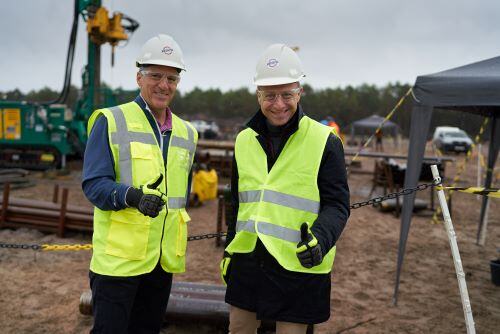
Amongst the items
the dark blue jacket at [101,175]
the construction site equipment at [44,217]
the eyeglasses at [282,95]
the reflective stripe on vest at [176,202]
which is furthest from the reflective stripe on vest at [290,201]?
the construction site equipment at [44,217]

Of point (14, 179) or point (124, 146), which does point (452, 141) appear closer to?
point (14, 179)

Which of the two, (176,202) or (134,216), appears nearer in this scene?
(134,216)

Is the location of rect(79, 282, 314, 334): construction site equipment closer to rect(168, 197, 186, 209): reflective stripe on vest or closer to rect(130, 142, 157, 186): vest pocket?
rect(168, 197, 186, 209): reflective stripe on vest

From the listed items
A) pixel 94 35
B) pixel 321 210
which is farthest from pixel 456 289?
pixel 94 35

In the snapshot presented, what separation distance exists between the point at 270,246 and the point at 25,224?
6717mm

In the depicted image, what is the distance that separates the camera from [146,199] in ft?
7.25

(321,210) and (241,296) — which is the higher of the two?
(321,210)

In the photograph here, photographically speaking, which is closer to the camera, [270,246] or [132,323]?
[270,246]

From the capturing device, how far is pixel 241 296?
2.39 metres

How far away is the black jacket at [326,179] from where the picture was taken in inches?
85.3

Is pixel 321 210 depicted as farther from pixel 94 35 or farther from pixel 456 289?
pixel 94 35

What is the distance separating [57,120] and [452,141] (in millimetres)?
23836

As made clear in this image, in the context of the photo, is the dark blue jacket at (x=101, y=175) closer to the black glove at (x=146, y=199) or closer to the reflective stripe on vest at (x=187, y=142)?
the black glove at (x=146, y=199)

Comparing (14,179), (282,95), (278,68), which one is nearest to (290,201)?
(282,95)
